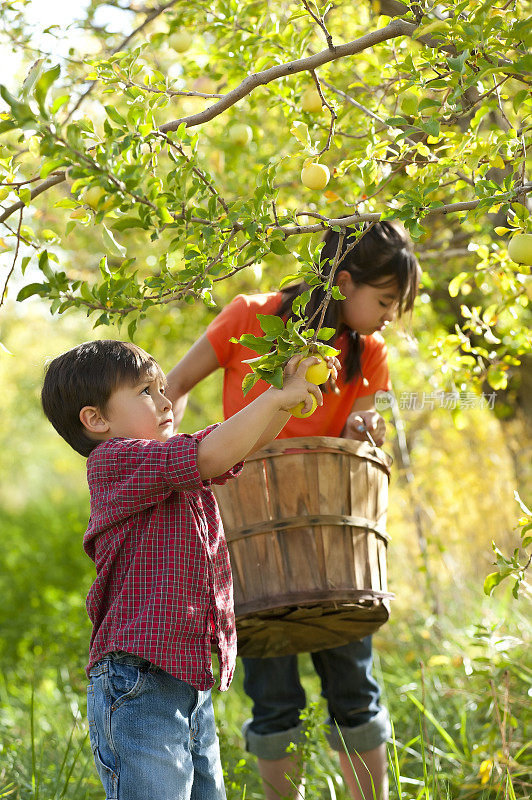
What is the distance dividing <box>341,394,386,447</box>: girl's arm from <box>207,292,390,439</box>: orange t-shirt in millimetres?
30

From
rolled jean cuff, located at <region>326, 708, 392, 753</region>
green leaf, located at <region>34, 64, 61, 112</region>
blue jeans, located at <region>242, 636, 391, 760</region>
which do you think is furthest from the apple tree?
rolled jean cuff, located at <region>326, 708, 392, 753</region>

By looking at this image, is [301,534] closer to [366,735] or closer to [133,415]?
[133,415]

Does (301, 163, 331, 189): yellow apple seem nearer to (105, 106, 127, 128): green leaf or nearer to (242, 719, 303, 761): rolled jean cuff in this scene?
(105, 106, 127, 128): green leaf

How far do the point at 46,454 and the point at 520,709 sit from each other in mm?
17137

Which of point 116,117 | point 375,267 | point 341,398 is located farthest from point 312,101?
point 116,117

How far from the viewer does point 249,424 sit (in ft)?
4.76

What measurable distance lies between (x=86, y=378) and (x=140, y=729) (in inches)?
26.3

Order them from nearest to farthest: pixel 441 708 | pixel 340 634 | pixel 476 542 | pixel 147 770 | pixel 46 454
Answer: pixel 147 770, pixel 340 634, pixel 441 708, pixel 476 542, pixel 46 454

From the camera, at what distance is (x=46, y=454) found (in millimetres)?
18906

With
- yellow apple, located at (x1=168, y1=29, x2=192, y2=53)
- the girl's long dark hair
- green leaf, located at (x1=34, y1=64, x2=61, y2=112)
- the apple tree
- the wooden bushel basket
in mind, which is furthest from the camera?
yellow apple, located at (x1=168, y1=29, x2=192, y2=53)

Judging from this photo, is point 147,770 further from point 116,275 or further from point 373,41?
point 373,41

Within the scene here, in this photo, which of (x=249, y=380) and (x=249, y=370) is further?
(x=249, y=370)

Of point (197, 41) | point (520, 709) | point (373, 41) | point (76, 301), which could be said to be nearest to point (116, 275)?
point (76, 301)

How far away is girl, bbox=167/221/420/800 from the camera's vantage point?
212 centimetres
